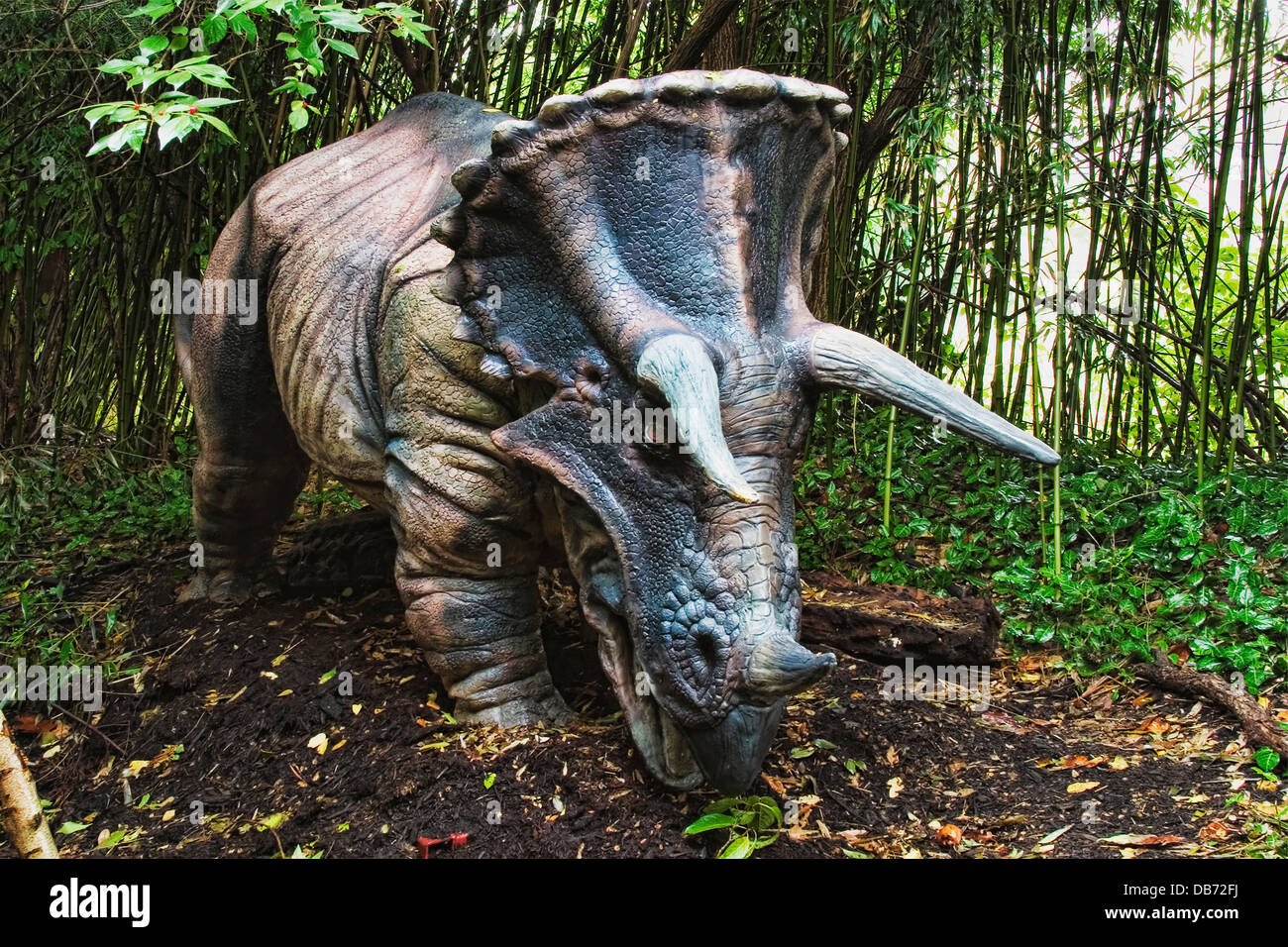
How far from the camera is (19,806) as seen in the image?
2617 mm

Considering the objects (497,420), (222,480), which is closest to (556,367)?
(497,420)

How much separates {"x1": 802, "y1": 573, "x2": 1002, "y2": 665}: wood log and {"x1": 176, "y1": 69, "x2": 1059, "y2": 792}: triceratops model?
3.18ft

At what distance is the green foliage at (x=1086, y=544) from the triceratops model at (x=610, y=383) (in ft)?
5.36

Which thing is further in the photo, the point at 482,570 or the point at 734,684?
the point at 482,570

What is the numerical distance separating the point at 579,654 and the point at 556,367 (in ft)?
4.40

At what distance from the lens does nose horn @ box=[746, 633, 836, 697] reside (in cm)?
252

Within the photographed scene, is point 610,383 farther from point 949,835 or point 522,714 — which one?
point 949,835

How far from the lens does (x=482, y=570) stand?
3.57 m

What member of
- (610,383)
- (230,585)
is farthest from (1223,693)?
(230,585)

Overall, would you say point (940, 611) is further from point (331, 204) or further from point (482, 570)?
point (331, 204)

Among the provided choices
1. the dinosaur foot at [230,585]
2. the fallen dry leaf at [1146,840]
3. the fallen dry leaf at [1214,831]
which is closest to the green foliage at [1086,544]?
the fallen dry leaf at [1214,831]

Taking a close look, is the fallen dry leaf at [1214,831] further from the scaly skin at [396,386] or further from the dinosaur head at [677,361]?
the scaly skin at [396,386]

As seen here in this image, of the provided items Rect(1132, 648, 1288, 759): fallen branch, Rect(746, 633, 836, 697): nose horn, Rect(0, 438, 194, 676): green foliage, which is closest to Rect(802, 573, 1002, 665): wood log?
Rect(1132, 648, 1288, 759): fallen branch

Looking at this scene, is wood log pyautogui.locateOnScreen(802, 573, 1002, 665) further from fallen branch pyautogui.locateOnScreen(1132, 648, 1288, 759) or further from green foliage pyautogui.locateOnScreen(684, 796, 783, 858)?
green foliage pyautogui.locateOnScreen(684, 796, 783, 858)
